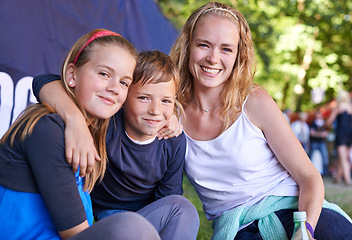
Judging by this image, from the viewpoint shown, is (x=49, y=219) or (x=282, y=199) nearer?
(x=49, y=219)

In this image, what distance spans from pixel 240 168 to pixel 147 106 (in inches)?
22.9

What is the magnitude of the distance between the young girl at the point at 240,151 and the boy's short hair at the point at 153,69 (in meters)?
0.27

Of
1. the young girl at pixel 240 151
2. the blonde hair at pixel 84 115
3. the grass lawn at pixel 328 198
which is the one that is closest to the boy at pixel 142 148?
the blonde hair at pixel 84 115

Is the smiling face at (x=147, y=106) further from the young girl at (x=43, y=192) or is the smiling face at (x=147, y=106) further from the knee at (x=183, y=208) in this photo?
the young girl at (x=43, y=192)

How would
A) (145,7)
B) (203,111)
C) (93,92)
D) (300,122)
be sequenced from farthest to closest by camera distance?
(300,122), (145,7), (203,111), (93,92)

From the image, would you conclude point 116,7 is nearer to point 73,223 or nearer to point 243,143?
point 243,143

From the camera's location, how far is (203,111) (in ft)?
7.64

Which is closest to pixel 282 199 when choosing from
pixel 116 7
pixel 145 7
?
pixel 116 7

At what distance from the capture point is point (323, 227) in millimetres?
1886

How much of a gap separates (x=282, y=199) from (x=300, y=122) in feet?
28.8

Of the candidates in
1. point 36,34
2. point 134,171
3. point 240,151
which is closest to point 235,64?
point 240,151

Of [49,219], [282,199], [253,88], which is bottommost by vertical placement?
[282,199]

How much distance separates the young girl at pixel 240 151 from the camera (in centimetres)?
198

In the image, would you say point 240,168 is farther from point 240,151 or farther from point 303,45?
point 303,45
